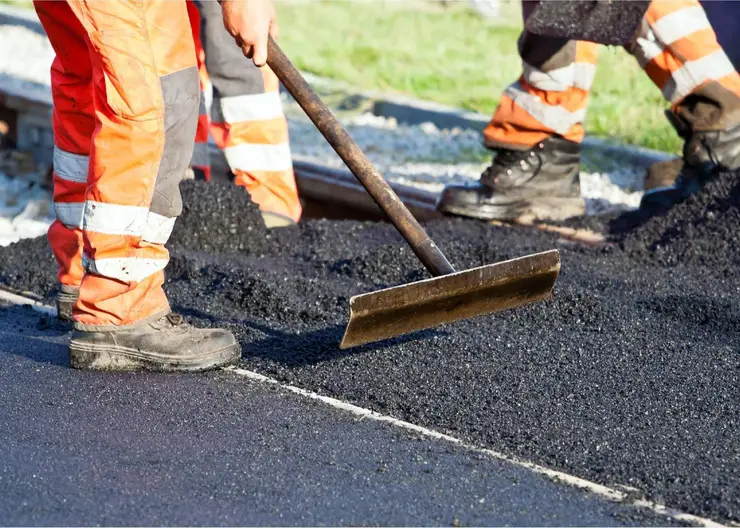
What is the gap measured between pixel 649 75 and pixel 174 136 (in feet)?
9.03

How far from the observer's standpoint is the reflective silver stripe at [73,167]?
152 inches

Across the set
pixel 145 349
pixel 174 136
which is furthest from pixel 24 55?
pixel 145 349

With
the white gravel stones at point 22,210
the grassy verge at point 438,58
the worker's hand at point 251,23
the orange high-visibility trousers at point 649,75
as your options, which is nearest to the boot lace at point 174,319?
the worker's hand at point 251,23

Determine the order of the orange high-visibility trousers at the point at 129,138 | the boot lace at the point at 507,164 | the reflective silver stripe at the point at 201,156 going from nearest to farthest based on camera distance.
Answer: the orange high-visibility trousers at the point at 129,138, the boot lace at the point at 507,164, the reflective silver stripe at the point at 201,156

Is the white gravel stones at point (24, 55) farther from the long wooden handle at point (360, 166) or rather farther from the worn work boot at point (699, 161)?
the long wooden handle at point (360, 166)

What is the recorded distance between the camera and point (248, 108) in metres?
5.30

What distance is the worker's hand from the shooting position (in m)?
3.39

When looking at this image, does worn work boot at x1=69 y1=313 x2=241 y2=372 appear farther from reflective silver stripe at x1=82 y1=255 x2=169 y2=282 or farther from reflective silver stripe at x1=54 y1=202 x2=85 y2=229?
reflective silver stripe at x1=54 y1=202 x2=85 y2=229

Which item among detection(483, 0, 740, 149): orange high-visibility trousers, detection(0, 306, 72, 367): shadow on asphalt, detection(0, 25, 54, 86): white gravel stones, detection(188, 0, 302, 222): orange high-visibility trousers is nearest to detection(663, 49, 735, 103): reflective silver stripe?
detection(483, 0, 740, 149): orange high-visibility trousers

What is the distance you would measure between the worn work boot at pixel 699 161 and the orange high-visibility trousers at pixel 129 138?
2.63 meters

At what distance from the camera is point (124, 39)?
10.8ft

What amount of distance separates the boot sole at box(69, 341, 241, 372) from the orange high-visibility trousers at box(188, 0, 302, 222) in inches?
74.9

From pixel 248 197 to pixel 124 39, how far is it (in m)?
1.89

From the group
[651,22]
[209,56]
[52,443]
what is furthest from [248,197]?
[52,443]
